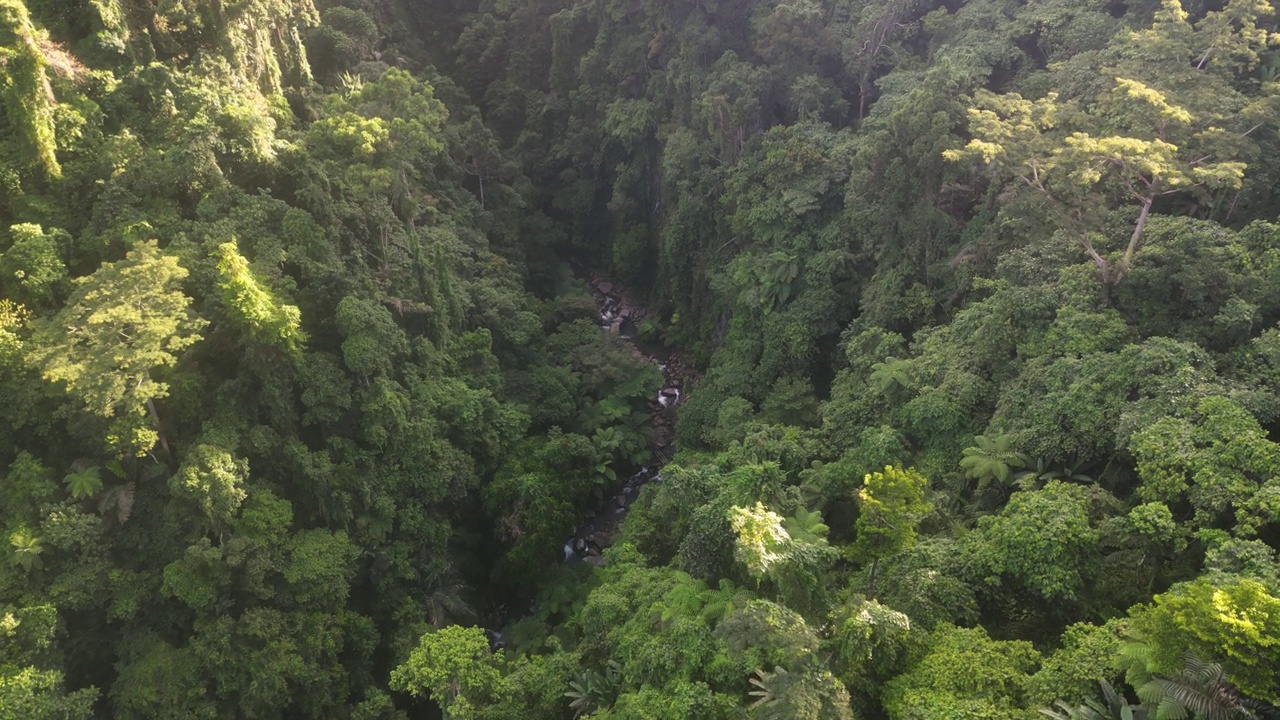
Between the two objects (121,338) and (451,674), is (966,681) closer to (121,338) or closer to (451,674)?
(451,674)

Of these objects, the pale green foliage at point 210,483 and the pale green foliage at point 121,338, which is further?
the pale green foliage at point 210,483

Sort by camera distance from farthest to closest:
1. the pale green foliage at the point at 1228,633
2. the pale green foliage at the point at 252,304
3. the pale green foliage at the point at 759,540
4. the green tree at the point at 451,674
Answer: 1. the pale green foliage at the point at 252,304
2. the green tree at the point at 451,674
3. the pale green foliage at the point at 759,540
4. the pale green foliage at the point at 1228,633

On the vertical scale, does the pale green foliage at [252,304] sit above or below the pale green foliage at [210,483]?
above

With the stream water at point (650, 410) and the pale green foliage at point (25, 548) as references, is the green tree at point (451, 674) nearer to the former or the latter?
the pale green foliage at point (25, 548)

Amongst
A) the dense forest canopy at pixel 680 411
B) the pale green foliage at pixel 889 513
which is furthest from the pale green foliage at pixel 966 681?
the pale green foliage at pixel 889 513

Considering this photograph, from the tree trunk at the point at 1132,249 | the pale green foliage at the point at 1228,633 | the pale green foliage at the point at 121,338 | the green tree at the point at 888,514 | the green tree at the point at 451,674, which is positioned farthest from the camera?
the tree trunk at the point at 1132,249

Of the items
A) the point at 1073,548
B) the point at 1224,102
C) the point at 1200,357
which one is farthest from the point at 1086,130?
the point at 1073,548

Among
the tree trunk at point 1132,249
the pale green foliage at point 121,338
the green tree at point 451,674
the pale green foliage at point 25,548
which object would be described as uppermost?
the tree trunk at point 1132,249
